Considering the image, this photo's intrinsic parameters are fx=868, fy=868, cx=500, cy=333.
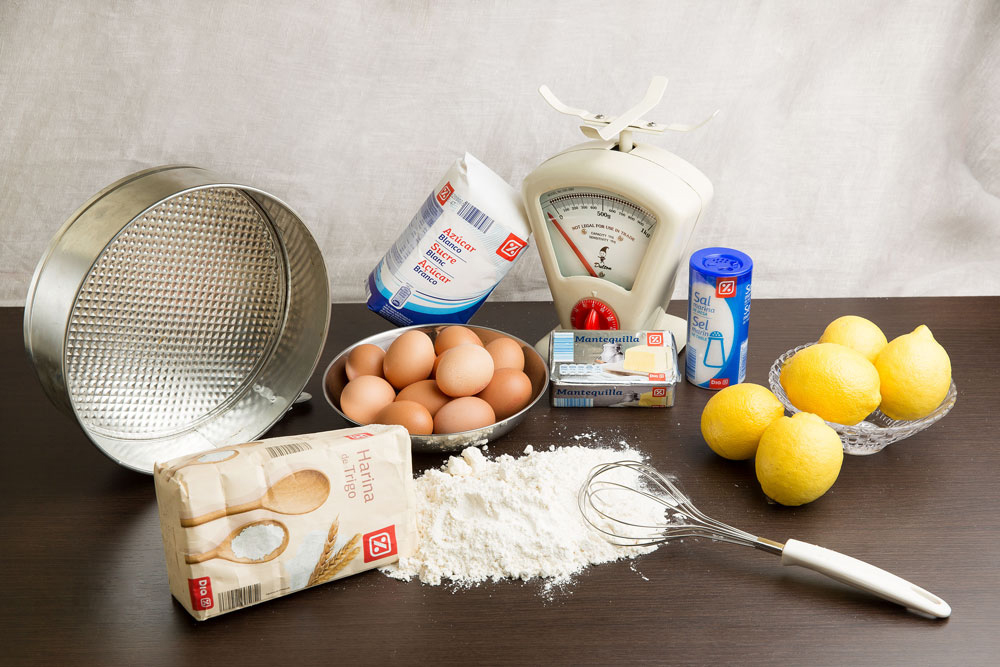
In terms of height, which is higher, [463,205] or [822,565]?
[463,205]

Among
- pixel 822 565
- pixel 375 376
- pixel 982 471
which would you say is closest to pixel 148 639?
pixel 375 376

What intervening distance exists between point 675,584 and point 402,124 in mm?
873

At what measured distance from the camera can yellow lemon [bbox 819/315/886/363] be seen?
0.92 m

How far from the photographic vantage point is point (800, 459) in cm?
78

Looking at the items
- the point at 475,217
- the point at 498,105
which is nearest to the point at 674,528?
the point at 475,217

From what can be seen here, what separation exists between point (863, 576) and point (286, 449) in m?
0.48

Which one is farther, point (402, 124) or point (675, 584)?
point (402, 124)

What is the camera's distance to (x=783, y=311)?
3.88ft

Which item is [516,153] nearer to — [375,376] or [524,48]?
[524,48]

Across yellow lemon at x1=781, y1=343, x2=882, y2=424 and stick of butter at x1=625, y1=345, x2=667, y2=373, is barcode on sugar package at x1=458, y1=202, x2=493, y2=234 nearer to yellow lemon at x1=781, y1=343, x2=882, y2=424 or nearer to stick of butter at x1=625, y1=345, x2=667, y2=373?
stick of butter at x1=625, y1=345, x2=667, y2=373

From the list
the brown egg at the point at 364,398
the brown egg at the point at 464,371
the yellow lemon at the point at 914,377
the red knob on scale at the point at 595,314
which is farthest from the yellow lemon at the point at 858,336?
the brown egg at the point at 364,398

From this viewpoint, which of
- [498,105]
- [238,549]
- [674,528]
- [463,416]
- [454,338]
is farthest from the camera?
[498,105]

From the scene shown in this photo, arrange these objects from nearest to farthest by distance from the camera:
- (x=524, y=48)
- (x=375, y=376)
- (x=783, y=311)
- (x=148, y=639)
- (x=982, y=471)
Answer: (x=148, y=639), (x=982, y=471), (x=375, y=376), (x=783, y=311), (x=524, y=48)

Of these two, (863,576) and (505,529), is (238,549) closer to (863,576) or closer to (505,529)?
(505,529)
